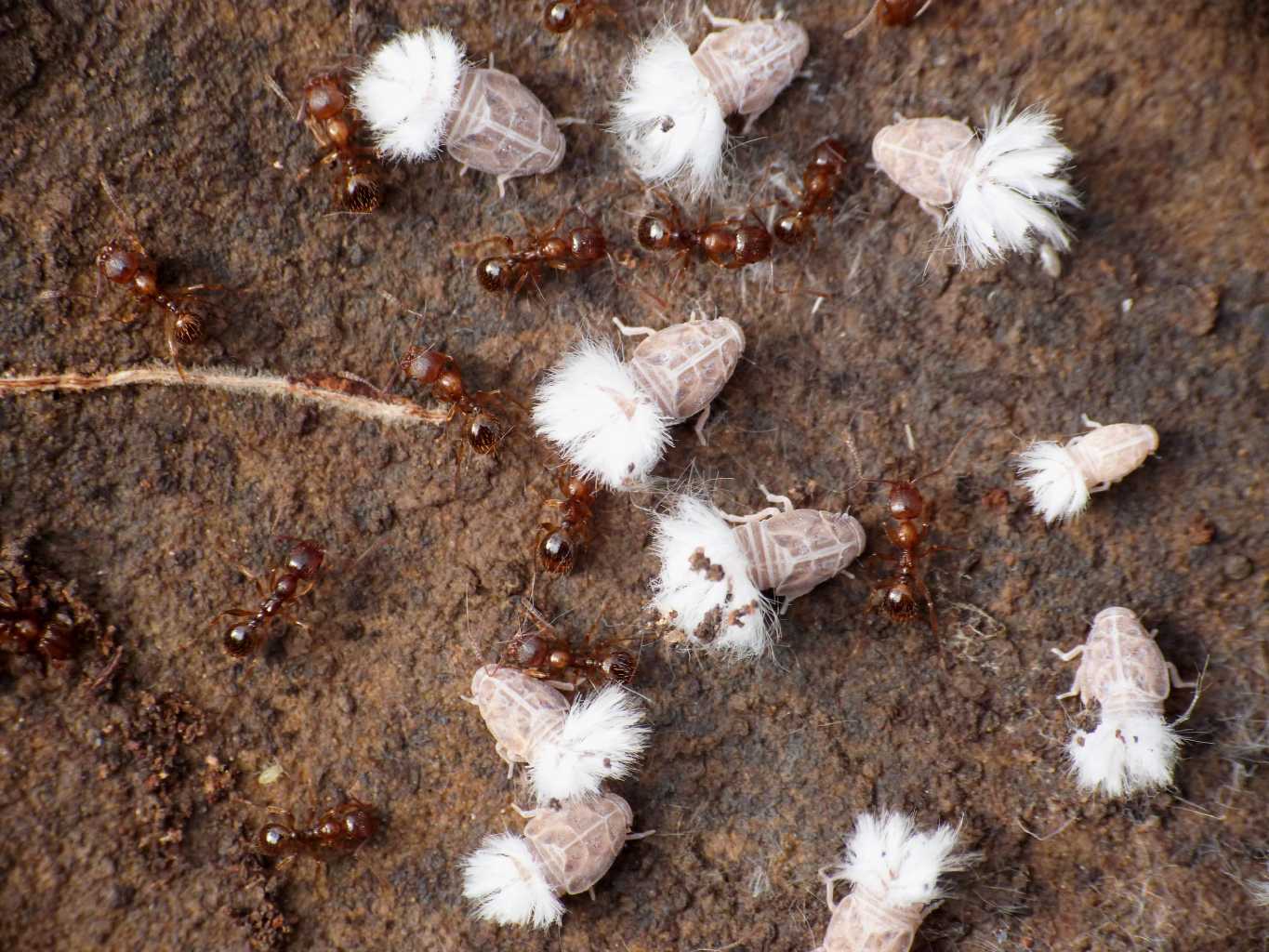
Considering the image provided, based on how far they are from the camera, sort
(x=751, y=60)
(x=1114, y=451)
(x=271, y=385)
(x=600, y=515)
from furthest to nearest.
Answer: (x=600, y=515) → (x=271, y=385) → (x=751, y=60) → (x=1114, y=451)

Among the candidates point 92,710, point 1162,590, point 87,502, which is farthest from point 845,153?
point 92,710

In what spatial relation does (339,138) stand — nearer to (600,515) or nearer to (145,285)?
(145,285)

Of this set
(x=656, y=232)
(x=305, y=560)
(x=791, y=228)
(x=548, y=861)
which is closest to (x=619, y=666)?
(x=548, y=861)

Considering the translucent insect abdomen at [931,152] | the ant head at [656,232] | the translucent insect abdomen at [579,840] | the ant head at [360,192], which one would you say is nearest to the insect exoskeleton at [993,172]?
the translucent insect abdomen at [931,152]

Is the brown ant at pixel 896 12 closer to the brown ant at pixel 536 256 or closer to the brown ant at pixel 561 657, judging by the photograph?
the brown ant at pixel 536 256

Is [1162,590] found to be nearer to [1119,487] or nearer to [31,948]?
[1119,487]

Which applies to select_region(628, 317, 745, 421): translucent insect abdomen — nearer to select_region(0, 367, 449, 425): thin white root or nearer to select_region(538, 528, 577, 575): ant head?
select_region(538, 528, 577, 575): ant head
